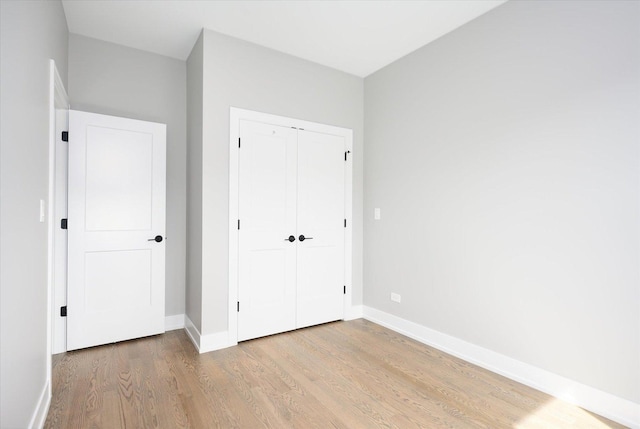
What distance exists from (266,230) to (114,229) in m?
1.40

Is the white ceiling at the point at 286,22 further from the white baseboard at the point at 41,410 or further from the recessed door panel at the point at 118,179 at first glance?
the white baseboard at the point at 41,410

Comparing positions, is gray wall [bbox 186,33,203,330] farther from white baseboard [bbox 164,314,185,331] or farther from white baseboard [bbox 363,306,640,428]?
A: white baseboard [bbox 363,306,640,428]

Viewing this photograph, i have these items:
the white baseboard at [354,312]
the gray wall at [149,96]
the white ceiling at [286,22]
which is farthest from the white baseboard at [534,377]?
the white ceiling at [286,22]

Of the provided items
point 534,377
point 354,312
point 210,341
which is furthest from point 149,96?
point 534,377

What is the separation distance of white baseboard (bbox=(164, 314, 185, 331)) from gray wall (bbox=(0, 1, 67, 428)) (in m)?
1.35

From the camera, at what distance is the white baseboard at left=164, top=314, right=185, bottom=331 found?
3426mm

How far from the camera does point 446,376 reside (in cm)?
250

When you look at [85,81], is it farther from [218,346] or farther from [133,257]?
[218,346]

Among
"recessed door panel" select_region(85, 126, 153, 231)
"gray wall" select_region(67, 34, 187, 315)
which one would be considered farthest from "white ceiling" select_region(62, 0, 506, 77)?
"recessed door panel" select_region(85, 126, 153, 231)

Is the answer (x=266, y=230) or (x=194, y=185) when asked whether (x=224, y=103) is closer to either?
(x=194, y=185)

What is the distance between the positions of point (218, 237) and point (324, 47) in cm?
215

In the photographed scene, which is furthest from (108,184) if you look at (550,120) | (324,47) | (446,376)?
(550,120)

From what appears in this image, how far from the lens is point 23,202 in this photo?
1591 millimetres

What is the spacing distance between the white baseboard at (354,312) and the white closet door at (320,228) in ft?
0.29
